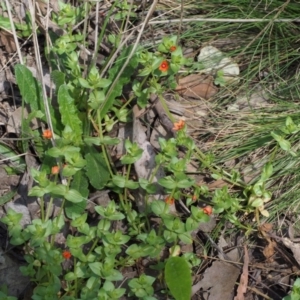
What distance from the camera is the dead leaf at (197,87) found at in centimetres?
269

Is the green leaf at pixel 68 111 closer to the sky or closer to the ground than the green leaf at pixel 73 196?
closer to the sky

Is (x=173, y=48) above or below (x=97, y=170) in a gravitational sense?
above

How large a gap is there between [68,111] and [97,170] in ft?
0.83

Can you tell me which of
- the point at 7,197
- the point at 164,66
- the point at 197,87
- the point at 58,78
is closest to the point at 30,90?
the point at 58,78

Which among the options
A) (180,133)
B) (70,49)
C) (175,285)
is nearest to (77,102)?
(70,49)

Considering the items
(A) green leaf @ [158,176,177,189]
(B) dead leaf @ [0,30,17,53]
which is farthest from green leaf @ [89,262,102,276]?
(B) dead leaf @ [0,30,17,53]

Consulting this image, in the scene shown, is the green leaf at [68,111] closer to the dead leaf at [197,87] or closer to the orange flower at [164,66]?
the orange flower at [164,66]

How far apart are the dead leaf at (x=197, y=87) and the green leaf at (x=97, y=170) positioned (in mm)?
534

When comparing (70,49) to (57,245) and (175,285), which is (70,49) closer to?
(57,245)

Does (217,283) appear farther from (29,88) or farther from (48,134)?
(29,88)

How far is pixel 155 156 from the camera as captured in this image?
238cm

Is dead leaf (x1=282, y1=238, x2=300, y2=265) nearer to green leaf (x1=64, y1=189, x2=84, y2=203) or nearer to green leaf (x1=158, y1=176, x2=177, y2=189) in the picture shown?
green leaf (x1=158, y1=176, x2=177, y2=189)

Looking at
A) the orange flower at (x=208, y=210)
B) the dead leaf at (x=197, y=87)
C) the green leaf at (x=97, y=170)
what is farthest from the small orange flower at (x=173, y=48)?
the orange flower at (x=208, y=210)

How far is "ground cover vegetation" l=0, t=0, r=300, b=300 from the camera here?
211 centimetres
